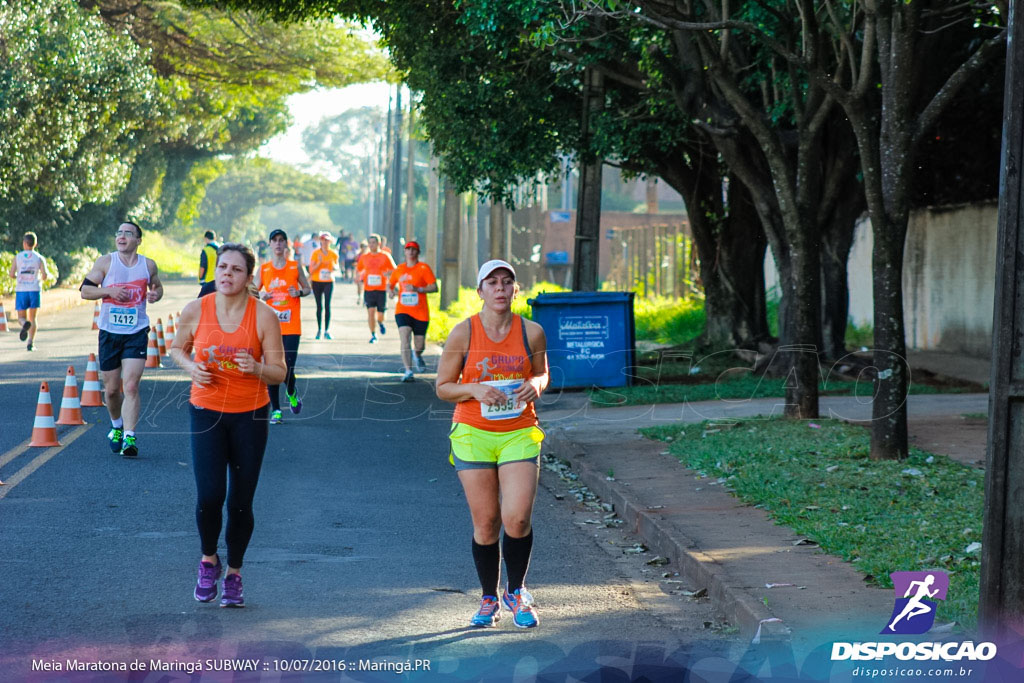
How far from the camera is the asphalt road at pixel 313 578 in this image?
219 inches

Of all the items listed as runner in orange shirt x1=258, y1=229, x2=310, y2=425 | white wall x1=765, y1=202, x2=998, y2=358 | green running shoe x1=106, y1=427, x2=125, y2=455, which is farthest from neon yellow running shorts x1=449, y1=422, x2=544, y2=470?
white wall x1=765, y1=202, x2=998, y2=358

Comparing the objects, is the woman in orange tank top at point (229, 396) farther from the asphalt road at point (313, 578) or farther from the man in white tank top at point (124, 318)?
the man in white tank top at point (124, 318)

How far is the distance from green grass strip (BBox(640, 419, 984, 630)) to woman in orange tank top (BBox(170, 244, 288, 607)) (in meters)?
3.23

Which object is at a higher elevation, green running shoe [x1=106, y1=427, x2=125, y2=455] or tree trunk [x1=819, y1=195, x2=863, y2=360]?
tree trunk [x1=819, y1=195, x2=863, y2=360]

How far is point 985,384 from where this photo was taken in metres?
17.1

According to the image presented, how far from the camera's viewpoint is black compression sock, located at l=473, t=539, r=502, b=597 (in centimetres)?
620

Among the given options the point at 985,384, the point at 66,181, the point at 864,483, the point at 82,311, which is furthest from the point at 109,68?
the point at 864,483

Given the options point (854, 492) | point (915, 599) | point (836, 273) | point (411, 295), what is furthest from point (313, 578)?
point (836, 273)

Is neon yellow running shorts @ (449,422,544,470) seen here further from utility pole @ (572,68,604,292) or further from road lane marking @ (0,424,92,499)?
utility pole @ (572,68,604,292)

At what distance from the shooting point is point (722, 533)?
8.07m

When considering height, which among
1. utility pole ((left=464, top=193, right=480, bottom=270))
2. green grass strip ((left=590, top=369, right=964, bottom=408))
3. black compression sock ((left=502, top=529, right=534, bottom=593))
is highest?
utility pole ((left=464, top=193, right=480, bottom=270))

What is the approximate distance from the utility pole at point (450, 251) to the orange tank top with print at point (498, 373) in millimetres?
24227

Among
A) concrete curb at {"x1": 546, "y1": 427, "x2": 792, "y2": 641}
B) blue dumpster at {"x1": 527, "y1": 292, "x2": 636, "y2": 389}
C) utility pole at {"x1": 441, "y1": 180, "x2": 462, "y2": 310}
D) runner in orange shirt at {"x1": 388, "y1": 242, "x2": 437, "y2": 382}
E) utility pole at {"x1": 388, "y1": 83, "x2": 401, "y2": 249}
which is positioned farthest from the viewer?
utility pole at {"x1": 388, "y1": 83, "x2": 401, "y2": 249}

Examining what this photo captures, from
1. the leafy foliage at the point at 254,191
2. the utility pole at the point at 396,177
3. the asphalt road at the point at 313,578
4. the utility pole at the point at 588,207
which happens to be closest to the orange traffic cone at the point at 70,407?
the asphalt road at the point at 313,578
